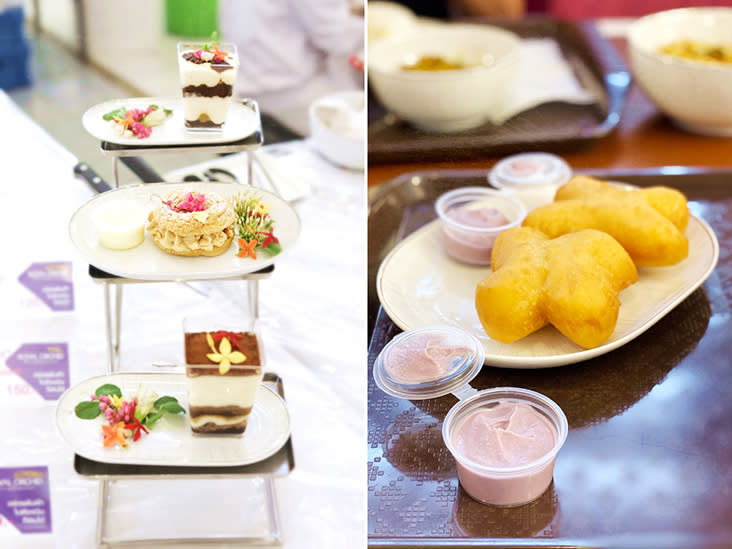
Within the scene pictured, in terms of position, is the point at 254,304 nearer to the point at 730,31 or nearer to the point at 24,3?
the point at 24,3

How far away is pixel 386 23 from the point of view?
111cm

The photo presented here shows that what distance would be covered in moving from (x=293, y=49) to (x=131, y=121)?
21 centimetres

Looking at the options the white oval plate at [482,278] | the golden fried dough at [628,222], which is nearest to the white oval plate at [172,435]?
the white oval plate at [482,278]

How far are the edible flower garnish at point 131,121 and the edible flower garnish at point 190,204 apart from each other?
1.3 inches

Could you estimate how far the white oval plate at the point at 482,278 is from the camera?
46cm

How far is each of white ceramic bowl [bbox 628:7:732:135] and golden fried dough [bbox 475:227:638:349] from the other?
39cm

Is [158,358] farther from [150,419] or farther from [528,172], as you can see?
[528,172]

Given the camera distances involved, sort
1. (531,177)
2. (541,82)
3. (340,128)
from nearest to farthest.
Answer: (340,128) < (531,177) < (541,82)

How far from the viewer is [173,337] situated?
41 cm

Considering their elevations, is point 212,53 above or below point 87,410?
above

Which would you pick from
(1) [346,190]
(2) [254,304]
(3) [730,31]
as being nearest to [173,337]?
(2) [254,304]

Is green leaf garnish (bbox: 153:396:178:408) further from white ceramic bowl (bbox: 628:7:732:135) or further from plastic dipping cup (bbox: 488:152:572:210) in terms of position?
white ceramic bowl (bbox: 628:7:732:135)

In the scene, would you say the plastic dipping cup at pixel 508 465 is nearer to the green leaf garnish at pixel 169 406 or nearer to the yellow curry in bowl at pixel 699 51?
the green leaf garnish at pixel 169 406

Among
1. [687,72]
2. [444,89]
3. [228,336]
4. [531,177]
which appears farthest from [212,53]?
[687,72]
